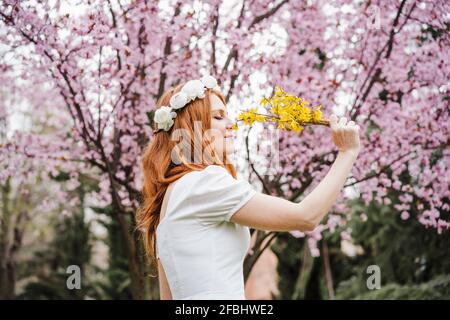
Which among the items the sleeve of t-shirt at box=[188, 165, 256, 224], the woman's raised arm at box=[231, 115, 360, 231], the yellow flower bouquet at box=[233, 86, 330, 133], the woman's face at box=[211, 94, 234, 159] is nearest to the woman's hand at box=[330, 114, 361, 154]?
the woman's raised arm at box=[231, 115, 360, 231]

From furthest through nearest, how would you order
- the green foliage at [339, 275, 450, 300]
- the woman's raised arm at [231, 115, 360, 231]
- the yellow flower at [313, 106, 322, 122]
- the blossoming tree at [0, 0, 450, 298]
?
the green foliage at [339, 275, 450, 300] → the blossoming tree at [0, 0, 450, 298] → the yellow flower at [313, 106, 322, 122] → the woman's raised arm at [231, 115, 360, 231]

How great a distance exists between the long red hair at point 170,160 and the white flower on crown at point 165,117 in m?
0.02

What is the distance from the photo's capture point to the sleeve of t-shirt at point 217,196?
171cm

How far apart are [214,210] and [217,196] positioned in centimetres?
5

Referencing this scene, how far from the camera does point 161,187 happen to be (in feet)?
6.41

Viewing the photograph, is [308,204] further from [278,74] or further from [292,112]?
[278,74]

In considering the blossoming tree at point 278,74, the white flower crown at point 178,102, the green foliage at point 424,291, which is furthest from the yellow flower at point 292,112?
the green foliage at point 424,291

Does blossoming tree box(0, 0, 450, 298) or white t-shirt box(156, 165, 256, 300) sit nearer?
white t-shirt box(156, 165, 256, 300)

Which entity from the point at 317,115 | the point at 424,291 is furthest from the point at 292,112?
the point at 424,291

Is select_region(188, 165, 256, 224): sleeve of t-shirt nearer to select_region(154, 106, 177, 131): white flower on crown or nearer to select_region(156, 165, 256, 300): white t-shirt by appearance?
select_region(156, 165, 256, 300): white t-shirt

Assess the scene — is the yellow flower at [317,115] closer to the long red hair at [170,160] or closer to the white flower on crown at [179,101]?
the long red hair at [170,160]

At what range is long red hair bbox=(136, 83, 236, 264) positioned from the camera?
1.92m

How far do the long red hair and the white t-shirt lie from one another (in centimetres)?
12

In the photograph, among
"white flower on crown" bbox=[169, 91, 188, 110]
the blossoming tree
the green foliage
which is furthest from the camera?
the green foliage
